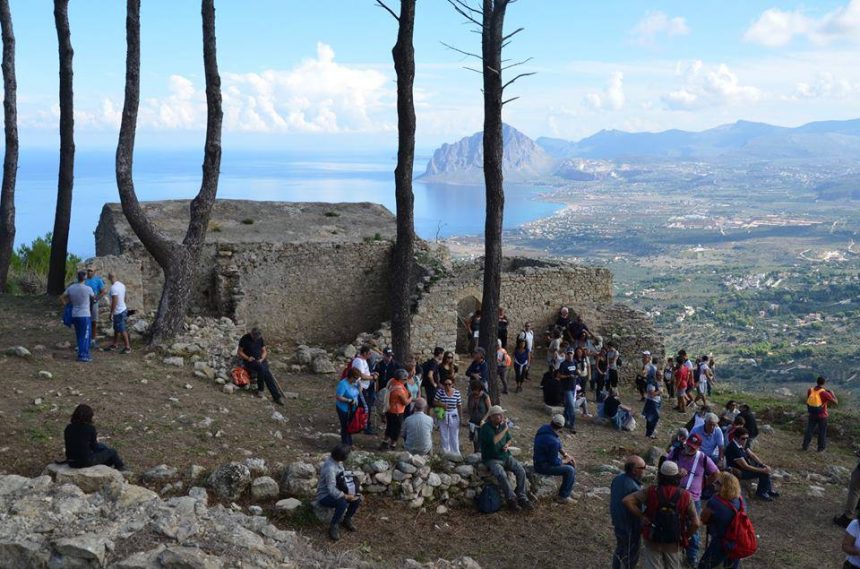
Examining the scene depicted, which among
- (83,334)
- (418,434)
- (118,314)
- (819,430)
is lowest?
(819,430)

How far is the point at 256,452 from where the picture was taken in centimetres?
1047

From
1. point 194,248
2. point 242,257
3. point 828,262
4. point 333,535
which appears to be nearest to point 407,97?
point 194,248

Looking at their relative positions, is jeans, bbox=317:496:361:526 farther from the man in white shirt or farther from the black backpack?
the man in white shirt

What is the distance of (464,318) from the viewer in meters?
21.0

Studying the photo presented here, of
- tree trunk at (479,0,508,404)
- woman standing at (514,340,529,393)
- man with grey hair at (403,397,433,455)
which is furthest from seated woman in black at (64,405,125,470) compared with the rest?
woman standing at (514,340,529,393)

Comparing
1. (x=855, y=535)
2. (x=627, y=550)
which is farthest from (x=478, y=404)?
(x=855, y=535)

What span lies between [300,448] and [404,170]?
5.59m

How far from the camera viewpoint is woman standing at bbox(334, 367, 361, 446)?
11.2m

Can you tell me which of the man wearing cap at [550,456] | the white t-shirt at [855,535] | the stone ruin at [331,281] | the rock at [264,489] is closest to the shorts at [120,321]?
the stone ruin at [331,281]

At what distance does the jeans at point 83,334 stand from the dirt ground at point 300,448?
0.81 feet

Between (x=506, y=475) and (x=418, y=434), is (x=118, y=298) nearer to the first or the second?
(x=418, y=434)

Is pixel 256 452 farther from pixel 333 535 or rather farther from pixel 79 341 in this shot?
pixel 79 341

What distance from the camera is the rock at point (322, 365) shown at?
52.1ft

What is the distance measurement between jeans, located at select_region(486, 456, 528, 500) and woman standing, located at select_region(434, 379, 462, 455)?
4.99 ft
